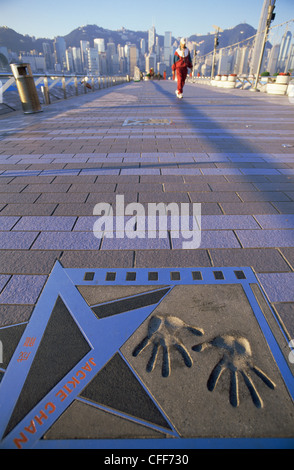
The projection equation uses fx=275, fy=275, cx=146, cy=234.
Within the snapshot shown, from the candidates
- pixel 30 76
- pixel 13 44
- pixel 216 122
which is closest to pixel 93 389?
pixel 216 122

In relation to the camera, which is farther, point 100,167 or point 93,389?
point 100,167

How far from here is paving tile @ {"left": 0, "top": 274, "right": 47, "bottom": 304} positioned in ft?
6.66

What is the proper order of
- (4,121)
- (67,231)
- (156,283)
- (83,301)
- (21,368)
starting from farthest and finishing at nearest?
1. (4,121)
2. (67,231)
3. (156,283)
4. (83,301)
5. (21,368)

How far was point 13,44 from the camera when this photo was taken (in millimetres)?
140875

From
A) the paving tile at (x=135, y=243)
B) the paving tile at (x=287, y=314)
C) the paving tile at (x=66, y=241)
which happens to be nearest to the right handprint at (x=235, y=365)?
the paving tile at (x=287, y=314)

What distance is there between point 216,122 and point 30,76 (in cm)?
597

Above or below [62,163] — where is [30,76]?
above

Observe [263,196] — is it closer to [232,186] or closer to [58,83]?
[232,186]

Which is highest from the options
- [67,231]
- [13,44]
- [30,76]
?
[13,44]

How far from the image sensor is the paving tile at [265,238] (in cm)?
264

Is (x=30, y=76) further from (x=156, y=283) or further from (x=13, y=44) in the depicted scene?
(x=13, y=44)

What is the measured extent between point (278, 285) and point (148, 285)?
3.34ft

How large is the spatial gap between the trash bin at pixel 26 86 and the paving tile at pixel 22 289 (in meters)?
8.67

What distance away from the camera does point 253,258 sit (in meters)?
2.45
